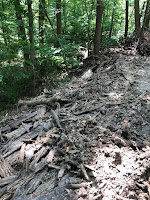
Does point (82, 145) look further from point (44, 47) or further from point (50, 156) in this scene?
point (44, 47)

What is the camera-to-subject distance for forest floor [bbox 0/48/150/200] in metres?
2.30

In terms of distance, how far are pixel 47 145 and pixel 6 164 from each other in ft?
2.67

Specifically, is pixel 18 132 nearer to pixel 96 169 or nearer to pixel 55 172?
pixel 55 172

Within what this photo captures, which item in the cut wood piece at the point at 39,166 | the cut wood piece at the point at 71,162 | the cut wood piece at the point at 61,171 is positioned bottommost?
the cut wood piece at the point at 39,166

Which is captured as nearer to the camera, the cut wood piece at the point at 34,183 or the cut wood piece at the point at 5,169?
the cut wood piece at the point at 34,183

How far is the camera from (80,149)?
2916mm

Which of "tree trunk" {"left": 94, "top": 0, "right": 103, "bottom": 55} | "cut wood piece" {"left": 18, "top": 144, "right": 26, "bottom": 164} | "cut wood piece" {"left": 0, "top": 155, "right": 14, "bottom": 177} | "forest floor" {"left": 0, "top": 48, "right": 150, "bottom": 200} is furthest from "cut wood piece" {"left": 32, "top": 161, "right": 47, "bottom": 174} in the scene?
"tree trunk" {"left": 94, "top": 0, "right": 103, "bottom": 55}

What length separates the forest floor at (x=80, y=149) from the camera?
7.54 ft

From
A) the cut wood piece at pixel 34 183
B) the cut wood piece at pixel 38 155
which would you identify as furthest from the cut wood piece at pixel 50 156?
the cut wood piece at pixel 34 183

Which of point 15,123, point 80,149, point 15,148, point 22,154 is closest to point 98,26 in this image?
point 15,123

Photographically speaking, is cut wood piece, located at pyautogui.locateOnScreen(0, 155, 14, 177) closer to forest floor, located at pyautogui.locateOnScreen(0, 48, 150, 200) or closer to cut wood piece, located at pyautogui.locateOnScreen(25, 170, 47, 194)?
forest floor, located at pyautogui.locateOnScreen(0, 48, 150, 200)

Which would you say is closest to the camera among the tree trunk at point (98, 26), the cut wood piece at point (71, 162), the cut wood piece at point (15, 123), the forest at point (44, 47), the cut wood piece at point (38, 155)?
the cut wood piece at point (71, 162)

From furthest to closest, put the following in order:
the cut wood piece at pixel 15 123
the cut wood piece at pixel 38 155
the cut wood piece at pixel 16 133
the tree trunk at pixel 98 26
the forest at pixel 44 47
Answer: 1. the tree trunk at pixel 98 26
2. the forest at pixel 44 47
3. the cut wood piece at pixel 15 123
4. the cut wood piece at pixel 16 133
5. the cut wood piece at pixel 38 155

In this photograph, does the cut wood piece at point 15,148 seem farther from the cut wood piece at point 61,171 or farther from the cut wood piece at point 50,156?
the cut wood piece at point 61,171
